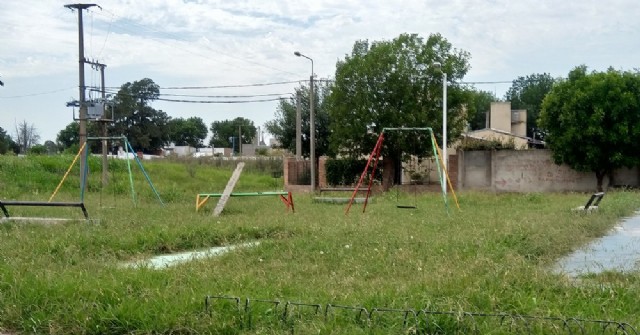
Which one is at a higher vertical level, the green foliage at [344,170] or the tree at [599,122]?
the tree at [599,122]

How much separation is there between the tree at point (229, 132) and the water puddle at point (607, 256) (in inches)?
3285

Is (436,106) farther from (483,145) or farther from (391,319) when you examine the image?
(391,319)

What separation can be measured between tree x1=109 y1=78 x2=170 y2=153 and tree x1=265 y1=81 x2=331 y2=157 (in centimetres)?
2503

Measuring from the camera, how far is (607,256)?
330 inches

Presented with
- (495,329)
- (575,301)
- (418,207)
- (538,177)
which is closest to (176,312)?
(495,329)

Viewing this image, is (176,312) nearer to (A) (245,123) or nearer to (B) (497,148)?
(B) (497,148)

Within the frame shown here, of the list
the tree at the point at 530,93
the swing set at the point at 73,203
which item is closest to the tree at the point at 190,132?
the tree at the point at 530,93

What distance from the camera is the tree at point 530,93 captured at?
62.0m

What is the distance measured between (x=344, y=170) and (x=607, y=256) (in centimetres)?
2200

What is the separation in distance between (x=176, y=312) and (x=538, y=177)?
985 inches

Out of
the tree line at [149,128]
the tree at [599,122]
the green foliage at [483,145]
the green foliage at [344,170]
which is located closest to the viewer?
the tree at [599,122]

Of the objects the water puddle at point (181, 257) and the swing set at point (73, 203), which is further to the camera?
the swing set at point (73, 203)

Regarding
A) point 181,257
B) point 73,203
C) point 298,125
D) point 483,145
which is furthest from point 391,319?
point 298,125

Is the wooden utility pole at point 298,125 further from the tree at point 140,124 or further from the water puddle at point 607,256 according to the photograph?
the tree at point 140,124
